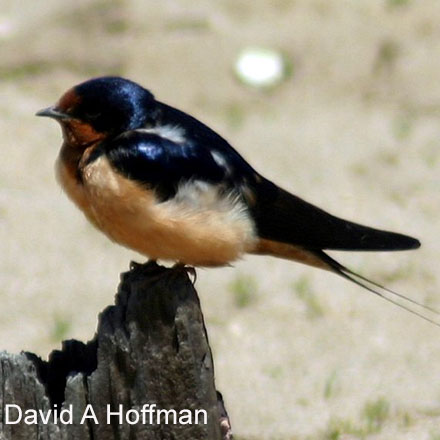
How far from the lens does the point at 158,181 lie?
9.34ft

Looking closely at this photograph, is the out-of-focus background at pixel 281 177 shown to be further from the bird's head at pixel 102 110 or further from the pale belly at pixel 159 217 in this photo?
the bird's head at pixel 102 110

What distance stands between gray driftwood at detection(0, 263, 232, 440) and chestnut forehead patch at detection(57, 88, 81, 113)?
578mm

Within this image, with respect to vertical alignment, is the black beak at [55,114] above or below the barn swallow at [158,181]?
above

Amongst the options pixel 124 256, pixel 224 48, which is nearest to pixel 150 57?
pixel 224 48

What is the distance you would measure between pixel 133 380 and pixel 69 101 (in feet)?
2.37

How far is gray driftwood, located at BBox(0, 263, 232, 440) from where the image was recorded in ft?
8.29

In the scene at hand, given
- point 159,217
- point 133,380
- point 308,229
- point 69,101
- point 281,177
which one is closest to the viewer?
point 133,380

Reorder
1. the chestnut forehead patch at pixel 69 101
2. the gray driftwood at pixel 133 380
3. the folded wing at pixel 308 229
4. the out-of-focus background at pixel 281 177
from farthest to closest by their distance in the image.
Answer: the out-of-focus background at pixel 281 177, the folded wing at pixel 308 229, the chestnut forehead patch at pixel 69 101, the gray driftwood at pixel 133 380

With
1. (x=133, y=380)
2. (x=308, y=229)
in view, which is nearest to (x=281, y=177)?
(x=308, y=229)

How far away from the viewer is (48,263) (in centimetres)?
514

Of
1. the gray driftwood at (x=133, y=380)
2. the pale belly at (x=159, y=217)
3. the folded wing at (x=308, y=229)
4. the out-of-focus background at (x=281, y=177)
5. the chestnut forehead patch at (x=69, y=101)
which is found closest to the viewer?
the gray driftwood at (x=133, y=380)

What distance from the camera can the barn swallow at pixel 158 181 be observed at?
111 inches

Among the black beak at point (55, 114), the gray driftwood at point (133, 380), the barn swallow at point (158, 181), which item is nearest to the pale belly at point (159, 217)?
the barn swallow at point (158, 181)

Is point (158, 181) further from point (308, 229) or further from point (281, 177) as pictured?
point (281, 177)
